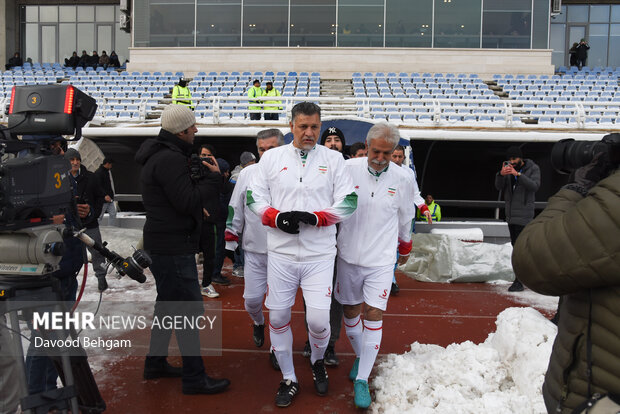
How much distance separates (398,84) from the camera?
19703mm

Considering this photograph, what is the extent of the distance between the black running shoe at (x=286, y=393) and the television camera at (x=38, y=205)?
53.0 inches

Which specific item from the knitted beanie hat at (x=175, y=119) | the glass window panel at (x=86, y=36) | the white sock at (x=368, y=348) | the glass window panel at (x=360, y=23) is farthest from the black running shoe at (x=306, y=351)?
the glass window panel at (x=86, y=36)

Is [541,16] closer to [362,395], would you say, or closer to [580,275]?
[362,395]

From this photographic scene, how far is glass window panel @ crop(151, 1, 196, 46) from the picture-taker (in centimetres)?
2295

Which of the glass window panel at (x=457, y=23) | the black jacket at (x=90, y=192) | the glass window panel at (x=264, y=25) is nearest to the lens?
the black jacket at (x=90, y=192)

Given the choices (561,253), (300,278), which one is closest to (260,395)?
(300,278)

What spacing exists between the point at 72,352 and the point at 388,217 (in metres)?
2.30

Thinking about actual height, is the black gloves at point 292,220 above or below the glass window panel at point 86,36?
below

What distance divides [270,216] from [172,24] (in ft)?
72.5

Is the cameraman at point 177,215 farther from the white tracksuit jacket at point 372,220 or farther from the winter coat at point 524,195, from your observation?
the winter coat at point 524,195

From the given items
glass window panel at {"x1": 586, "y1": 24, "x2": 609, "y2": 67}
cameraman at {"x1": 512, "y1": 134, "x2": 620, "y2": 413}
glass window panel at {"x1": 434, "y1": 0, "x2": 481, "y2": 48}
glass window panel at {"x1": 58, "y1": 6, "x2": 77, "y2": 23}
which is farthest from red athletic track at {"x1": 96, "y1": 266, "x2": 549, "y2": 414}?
glass window panel at {"x1": 58, "y1": 6, "x2": 77, "y2": 23}

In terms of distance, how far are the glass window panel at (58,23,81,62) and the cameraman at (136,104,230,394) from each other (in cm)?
3083

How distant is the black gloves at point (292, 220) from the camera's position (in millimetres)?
3367

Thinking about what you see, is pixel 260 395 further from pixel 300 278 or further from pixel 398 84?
pixel 398 84
